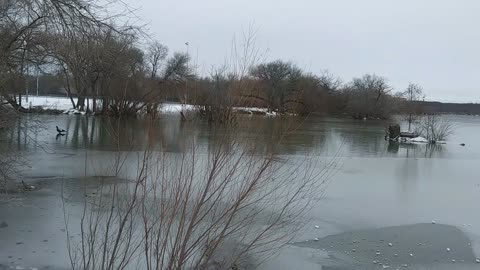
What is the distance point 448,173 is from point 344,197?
29.3 feet

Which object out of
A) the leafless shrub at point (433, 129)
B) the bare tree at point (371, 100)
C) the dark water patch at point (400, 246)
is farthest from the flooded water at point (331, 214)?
the bare tree at point (371, 100)

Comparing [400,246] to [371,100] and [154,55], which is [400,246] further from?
[371,100]

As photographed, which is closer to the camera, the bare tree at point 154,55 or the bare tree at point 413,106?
the bare tree at point 154,55

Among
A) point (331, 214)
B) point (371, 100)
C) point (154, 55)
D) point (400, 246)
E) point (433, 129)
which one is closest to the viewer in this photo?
point (400, 246)

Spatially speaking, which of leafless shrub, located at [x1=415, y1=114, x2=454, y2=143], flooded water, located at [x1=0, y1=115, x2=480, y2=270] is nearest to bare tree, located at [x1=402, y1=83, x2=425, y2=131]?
leafless shrub, located at [x1=415, y1=114, x2=454, y2=143]

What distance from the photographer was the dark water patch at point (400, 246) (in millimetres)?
7609

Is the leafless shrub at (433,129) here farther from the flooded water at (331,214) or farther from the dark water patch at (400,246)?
the dark water patch at (400,246)

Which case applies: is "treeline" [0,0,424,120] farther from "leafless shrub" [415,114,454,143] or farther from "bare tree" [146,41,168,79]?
"leafless shrub" [415,114,454,143]

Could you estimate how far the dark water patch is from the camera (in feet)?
25.0

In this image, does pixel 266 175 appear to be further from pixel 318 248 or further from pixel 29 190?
pixel 29 190

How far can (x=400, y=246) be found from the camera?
27.7ft

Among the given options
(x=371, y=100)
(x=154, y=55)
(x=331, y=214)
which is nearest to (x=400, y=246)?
(x=331, y=214)

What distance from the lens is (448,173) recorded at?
19422 millimetres

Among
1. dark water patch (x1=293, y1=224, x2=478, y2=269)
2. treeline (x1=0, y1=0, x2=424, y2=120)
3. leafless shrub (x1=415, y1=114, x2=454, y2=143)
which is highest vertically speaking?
treeline (x1=0, y1=0, x2=424, y2=120)
